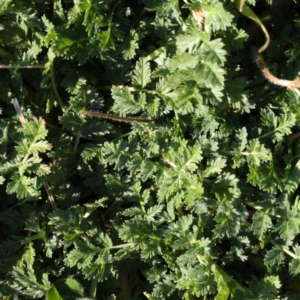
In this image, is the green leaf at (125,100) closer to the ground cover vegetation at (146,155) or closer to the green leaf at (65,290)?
the ground cover vegetation at (146,155)

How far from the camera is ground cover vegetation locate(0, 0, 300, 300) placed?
8.35ft

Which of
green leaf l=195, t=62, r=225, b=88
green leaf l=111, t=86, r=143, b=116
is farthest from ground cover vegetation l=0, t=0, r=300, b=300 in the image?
green leaf l=195, t=62, r=225, b=88

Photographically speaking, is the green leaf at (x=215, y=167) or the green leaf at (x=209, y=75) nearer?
the green leaf at (x=209, y=75)

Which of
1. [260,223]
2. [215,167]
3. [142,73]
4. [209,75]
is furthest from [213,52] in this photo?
[260,223]

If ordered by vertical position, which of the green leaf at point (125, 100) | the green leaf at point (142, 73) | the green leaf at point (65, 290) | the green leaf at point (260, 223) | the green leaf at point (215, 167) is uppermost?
the green leaf at point (142, 73)

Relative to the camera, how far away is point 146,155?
2.64 metres

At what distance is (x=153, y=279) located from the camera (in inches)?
106

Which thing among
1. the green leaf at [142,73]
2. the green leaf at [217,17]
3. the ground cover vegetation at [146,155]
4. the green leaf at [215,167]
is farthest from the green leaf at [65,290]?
the green leaf at [217,17]

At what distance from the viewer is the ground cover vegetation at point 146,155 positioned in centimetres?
254

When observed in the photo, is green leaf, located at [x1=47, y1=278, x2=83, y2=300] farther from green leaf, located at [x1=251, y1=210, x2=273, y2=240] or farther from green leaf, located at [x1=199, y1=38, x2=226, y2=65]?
green leaf, located at [x1=199, y1=38, x2=226, y2=65]

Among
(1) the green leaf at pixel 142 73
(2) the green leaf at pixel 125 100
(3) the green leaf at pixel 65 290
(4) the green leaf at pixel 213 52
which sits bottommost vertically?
(3) the green leaf at pixel 65 290

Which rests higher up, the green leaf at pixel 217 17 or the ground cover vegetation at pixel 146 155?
the green leaf at pixel 217 17

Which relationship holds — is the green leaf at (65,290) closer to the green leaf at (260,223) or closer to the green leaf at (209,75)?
the green leaf at (260,223)

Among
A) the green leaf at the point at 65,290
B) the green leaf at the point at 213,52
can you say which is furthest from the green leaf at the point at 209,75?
the green leaf at the point at 65,290
